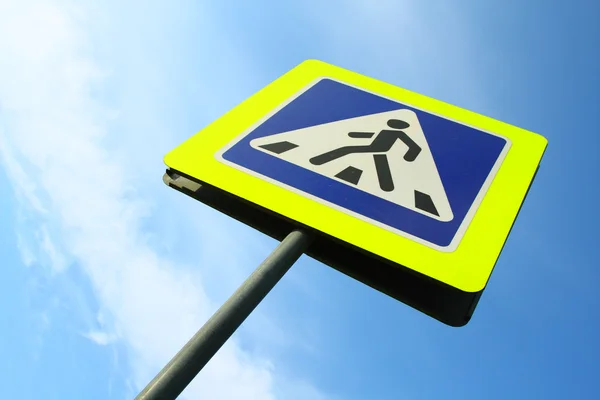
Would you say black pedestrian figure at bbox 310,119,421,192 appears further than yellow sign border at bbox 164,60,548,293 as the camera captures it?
Yes

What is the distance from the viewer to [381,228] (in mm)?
1688

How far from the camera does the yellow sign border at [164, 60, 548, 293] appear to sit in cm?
→ 160

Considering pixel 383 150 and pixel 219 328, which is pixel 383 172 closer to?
pixel 383 150

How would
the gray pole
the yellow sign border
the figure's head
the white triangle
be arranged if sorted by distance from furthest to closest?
the figure's head, the white triangle, the yellow sign border, the gray pole

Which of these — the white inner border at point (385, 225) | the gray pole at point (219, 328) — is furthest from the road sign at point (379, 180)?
the gray pole at point (219, 328)

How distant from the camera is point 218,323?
1.31m

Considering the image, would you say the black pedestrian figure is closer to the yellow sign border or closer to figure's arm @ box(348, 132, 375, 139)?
figure's arm @ box(348, 132, 375, 139)

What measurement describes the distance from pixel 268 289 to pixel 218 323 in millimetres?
184

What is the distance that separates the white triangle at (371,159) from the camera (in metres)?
1.82

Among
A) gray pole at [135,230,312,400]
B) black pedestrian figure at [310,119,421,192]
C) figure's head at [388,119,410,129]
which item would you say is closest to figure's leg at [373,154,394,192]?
black pedestrian figure at [310,119,421,192]

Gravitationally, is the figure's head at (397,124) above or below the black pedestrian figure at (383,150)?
above

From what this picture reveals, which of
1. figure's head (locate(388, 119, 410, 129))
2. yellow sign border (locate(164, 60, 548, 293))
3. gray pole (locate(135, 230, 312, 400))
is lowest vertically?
gray pole (locate(135, 230, 312, 400))

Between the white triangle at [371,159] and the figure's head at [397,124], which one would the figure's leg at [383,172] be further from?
the figure's head at [397,124]

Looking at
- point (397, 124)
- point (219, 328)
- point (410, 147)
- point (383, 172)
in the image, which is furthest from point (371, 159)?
point (219, 328)
